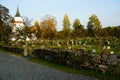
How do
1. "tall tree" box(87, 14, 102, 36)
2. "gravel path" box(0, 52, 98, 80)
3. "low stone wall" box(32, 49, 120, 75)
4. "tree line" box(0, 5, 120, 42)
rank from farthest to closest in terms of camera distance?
"tall tree" box(87, 14, 102, 36), "tree line" box(0, 5, 120, 42), "low stone wall" box(32, 49, 120, 75), "gravel path" box(0, 52, 98, 80)

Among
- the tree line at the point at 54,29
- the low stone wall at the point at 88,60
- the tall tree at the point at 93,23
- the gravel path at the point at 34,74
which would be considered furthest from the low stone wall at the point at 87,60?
the tall tree at the point at 93,23

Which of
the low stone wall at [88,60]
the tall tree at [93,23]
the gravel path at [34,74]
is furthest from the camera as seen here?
the tall tree at [93,23]

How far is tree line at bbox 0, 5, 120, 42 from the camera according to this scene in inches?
2440

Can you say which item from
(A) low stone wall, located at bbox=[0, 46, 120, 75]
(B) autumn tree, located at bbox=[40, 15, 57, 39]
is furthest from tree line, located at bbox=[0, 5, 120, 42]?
(A) low stone wall, located at bbox=[0, 46, 120, 75]

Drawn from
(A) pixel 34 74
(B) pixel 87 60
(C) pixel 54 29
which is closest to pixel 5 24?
(C) pixel 54 29

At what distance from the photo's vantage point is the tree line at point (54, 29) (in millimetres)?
61969

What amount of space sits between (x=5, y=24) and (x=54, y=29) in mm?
37610

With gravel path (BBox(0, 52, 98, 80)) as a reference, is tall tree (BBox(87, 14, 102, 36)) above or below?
above

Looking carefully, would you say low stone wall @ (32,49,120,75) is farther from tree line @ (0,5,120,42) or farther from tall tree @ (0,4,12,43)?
tall tree @ (0,4,12,43)

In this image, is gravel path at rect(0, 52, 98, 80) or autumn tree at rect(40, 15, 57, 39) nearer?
gravel path at rect(0, 52, 98, 80)

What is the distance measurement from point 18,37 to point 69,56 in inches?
1306

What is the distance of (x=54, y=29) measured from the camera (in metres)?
102

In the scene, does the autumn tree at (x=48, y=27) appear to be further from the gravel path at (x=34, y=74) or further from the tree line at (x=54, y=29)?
the gravel path at (x=34, y=74)

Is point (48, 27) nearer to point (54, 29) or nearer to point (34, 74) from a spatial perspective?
point (54, 29)
